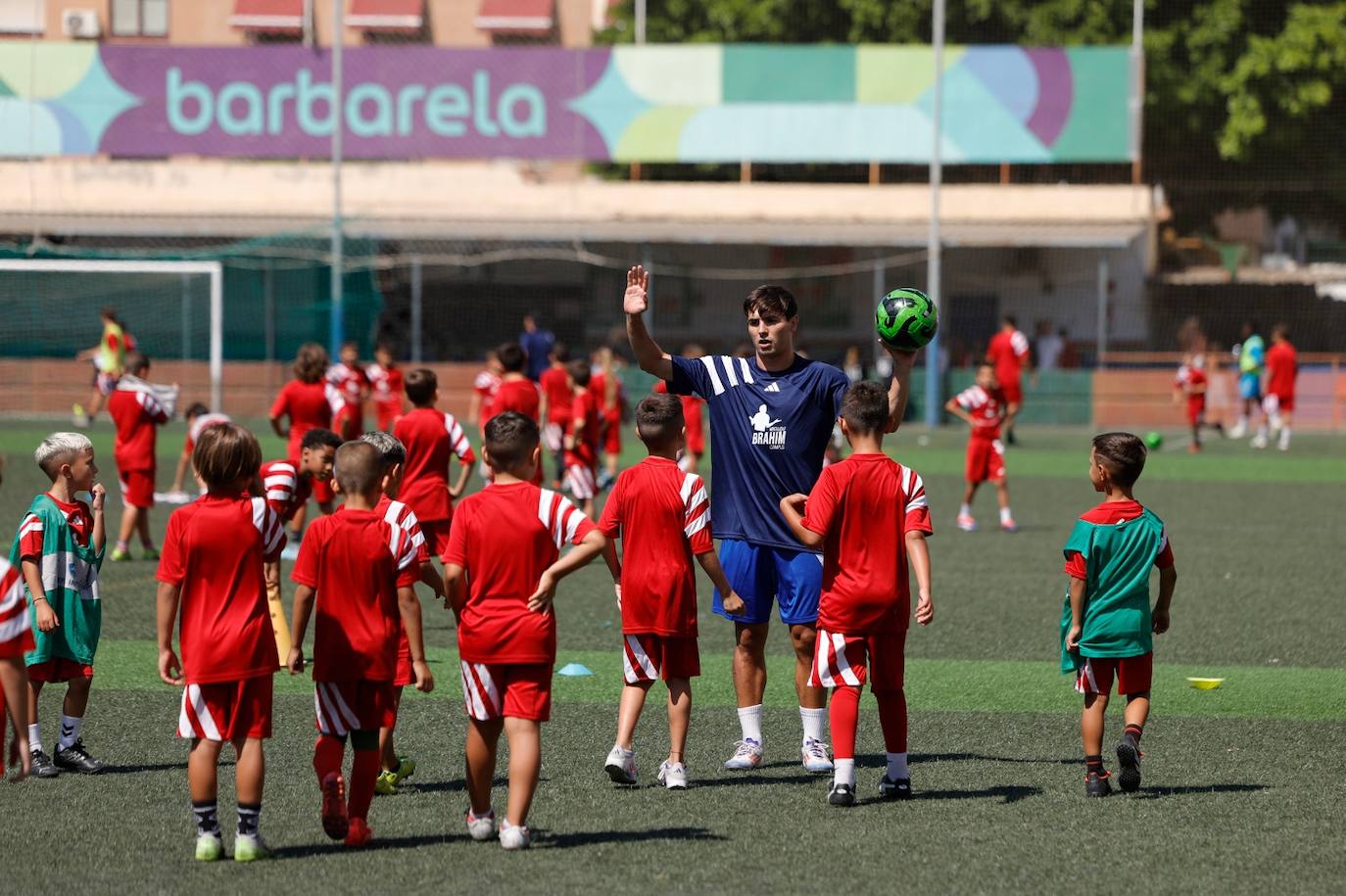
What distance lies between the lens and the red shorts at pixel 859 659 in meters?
6.57

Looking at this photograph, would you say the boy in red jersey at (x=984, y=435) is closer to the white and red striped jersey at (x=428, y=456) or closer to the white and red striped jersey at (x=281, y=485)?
the white and red striped jersey at (x=428, y=456)

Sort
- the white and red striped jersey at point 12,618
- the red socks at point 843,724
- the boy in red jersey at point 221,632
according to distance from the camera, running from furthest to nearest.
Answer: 1. the red socks at point 843,724
2. the boy in red jersey at point 221,632
3. the white and red striped jersey at point 12,618

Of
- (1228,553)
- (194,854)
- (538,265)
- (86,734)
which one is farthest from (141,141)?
(194,854)

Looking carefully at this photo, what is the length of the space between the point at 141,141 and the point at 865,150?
47.3 feet

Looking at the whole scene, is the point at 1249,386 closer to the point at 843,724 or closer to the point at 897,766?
the point at 897,766

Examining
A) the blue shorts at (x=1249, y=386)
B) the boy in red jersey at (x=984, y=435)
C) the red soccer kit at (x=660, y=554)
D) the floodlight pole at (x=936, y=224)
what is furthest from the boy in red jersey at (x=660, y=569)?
the blue shorts at (x=1249, y=386)

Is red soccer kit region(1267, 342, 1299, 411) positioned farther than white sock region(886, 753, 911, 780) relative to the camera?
Yes

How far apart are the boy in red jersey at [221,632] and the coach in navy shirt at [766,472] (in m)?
1.90

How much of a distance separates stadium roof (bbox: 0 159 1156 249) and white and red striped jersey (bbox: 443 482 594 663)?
2833 centimetres

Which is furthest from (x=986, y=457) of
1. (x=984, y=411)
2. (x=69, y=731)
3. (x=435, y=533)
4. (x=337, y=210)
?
(x=337, y=210)

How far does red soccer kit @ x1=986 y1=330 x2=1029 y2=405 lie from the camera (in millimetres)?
26672

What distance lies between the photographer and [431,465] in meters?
10.6

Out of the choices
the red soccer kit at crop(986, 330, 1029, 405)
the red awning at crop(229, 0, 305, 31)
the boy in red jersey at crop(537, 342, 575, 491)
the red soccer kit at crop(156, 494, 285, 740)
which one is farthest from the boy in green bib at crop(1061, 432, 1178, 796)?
the red awning at crop(229, 0, 305, 31)

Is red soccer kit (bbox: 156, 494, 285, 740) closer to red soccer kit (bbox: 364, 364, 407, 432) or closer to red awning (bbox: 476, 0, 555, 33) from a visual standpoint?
red soccer kit (bbox: 364, 364, 407, 432)
